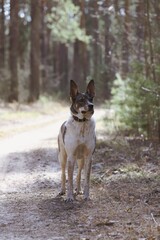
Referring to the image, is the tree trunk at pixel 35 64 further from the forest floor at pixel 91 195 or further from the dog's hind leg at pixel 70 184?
the dog's hind leg at pixel 70 184

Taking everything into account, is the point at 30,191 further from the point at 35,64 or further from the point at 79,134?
the point at 35,64

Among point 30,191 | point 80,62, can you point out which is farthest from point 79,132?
point 80,62

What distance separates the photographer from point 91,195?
26.9ft

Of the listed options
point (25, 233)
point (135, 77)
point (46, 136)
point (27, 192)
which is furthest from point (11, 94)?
point (25, 233)

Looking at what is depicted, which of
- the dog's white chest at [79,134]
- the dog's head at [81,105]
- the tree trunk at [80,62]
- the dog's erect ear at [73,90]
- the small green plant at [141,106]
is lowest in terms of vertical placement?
the tree trunk at [80,62]

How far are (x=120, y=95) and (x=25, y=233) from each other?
37.7ft

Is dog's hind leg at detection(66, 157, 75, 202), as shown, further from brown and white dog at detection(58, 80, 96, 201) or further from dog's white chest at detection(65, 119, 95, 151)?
dog's white chest at detection(65, 119, 95, 151)

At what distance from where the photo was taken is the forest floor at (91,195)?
19.8 feet

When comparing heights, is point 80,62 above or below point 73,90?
below

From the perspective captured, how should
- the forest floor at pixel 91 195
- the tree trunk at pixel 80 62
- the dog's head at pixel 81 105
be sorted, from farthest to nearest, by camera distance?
the tree trunk at pixel 80 62, the dog's head at pixel 81 105, the forest floor at pixel 91 195

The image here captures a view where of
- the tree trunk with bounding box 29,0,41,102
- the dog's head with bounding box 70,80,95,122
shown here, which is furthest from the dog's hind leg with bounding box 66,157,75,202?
the tree trunk with bounding box 29,0,41,102

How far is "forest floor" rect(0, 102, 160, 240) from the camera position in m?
6.03

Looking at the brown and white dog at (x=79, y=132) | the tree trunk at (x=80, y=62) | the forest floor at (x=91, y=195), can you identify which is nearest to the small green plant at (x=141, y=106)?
the forest floor at (x=91, y=195)

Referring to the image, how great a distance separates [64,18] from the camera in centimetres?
2606
